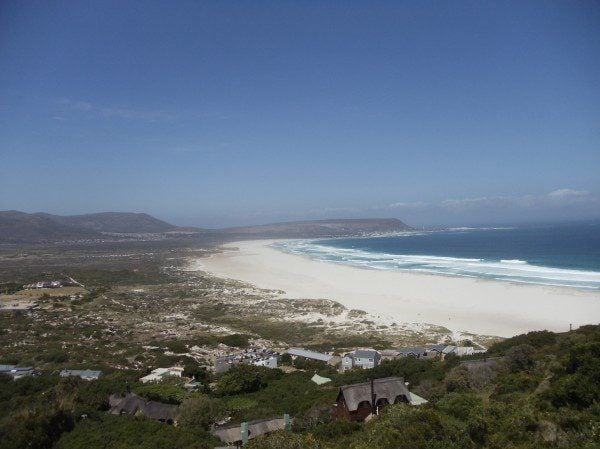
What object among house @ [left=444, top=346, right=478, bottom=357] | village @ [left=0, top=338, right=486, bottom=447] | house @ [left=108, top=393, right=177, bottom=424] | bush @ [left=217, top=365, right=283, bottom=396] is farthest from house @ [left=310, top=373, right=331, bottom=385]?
house @ [left=444, top=346, right=478, bottom=357]

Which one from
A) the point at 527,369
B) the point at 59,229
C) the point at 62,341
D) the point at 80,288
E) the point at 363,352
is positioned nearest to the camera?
the point at 527,369

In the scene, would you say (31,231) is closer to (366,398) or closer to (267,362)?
(267,362)

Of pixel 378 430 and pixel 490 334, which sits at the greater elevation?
pixel 378 430

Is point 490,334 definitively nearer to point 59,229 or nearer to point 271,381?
point 271,381

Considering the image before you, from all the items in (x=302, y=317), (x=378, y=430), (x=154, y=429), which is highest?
(x=378, y=430)

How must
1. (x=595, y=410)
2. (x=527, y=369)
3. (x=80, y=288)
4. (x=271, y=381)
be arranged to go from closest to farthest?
(x=595, y=410), (x=527, y=369), (x=271, y=381), (x=80, y=288)

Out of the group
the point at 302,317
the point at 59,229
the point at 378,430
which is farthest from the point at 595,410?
the point at 59,229

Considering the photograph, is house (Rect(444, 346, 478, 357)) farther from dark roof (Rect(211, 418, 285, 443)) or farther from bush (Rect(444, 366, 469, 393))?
dark roof (Rect(211, 418, 285, 443))
